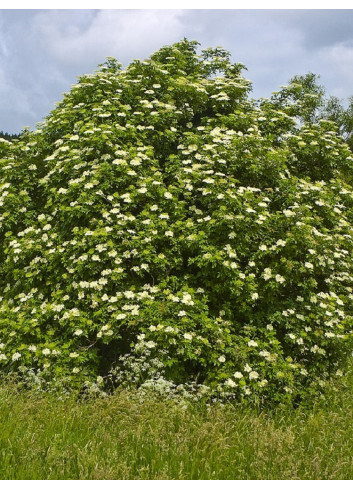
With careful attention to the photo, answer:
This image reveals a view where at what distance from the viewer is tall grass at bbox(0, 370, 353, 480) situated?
145 inches

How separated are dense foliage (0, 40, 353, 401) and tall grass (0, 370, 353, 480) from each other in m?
0.80

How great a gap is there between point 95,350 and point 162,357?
3.44ft

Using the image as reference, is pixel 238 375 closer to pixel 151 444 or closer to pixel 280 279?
pixel 280 279

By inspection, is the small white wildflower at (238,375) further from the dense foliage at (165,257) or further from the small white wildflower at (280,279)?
the small white wildflower at (280,279)

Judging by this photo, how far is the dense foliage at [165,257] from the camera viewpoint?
19.9ft

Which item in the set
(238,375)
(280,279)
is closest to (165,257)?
(280,279)

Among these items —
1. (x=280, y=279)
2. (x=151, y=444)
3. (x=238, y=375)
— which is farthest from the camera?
(x=280, y=279)

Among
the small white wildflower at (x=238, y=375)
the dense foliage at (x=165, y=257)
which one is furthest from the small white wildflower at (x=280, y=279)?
the small white wildflower at (x=238, y=375)

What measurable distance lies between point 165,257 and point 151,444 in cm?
296

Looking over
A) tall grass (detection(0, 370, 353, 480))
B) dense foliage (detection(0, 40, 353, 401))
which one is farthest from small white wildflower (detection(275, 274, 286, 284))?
tall grass (detection(0, 370, 353, 480))

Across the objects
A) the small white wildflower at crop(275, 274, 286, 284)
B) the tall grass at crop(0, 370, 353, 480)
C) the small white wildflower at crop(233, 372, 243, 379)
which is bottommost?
the tall grass at crop(0, 370, 353, 480)

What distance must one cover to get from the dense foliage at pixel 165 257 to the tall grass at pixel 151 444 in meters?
0.80

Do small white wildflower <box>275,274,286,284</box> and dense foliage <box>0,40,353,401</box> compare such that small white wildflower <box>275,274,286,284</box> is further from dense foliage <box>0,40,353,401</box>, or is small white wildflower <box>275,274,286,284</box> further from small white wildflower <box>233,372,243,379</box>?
small white wildflower <box>233,372,243,379</box>

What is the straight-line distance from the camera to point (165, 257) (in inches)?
260
